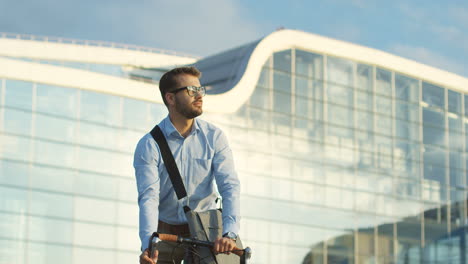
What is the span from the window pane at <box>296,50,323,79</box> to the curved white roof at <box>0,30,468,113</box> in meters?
0.28

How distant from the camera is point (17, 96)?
3297 centimetres

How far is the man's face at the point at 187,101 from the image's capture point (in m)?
5.78

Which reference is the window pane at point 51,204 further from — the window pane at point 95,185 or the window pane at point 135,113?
the window pane at point 135,113

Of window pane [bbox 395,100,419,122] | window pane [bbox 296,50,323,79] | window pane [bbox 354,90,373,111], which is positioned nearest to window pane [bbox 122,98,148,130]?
window pane [bbox 296,50,323,79]


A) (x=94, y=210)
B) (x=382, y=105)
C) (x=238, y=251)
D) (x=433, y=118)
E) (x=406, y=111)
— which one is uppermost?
(x=382, y=105)

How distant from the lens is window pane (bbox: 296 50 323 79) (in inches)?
1607

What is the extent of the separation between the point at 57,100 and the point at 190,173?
93.9 ft

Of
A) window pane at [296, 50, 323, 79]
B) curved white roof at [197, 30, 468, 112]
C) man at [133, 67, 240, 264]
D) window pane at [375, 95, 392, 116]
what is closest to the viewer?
man at [133, 67, 240, 264]

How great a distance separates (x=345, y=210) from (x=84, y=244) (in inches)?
508

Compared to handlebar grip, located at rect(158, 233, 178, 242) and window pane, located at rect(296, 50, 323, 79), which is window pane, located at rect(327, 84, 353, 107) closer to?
window pane, located at rect(296, 50, 323, 79)

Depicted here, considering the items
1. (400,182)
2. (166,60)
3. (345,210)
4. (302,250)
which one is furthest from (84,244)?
(166,60)

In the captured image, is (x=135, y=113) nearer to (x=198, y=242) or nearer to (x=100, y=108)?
(x=100, y=108)

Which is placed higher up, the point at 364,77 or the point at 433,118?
the point at 364,77

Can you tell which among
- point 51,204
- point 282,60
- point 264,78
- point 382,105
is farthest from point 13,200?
point 382,105
